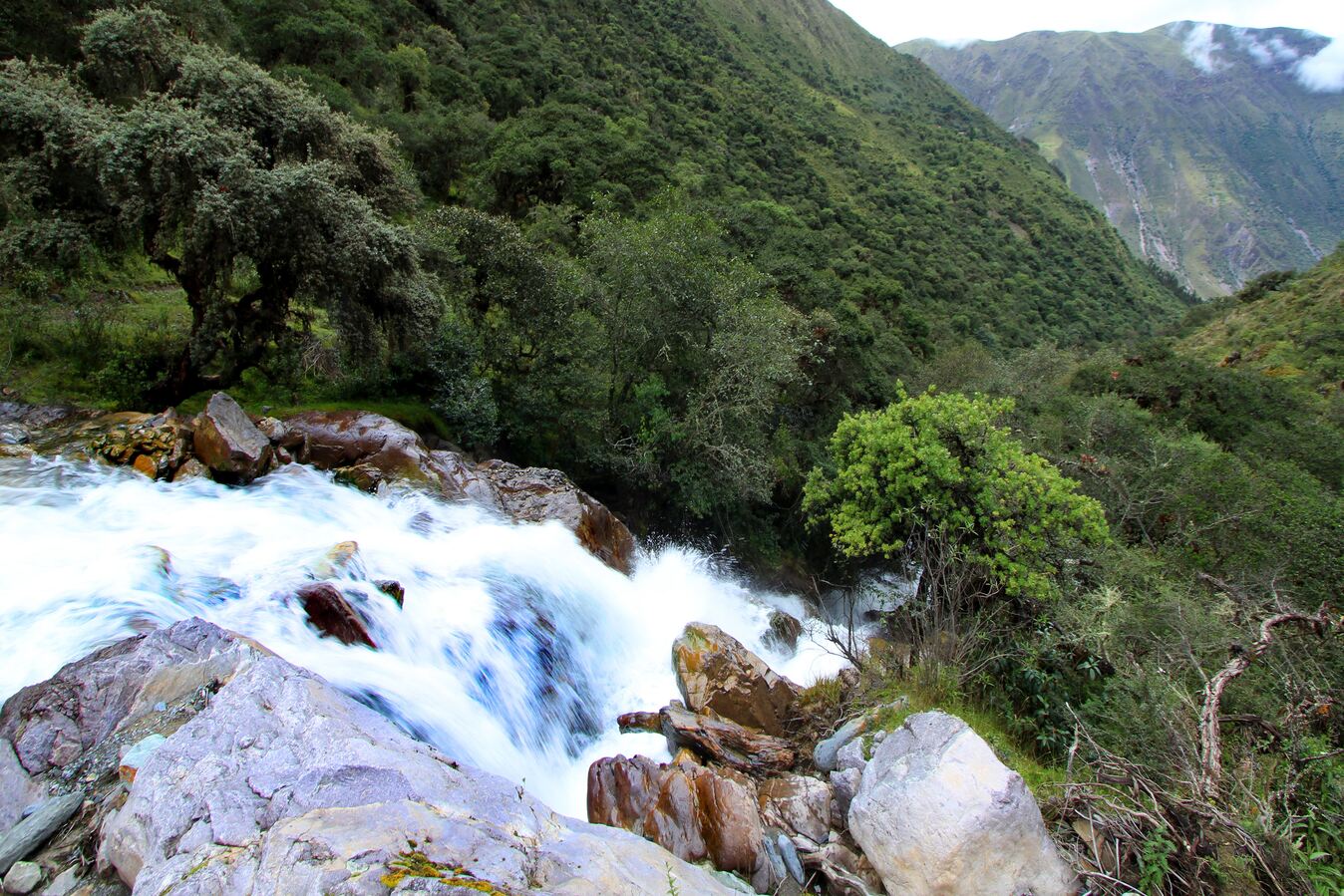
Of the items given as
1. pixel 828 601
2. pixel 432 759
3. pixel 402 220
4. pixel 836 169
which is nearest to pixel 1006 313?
pixel 836 169

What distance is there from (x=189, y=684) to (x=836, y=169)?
79791 mm

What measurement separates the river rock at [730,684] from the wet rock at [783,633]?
12.0 ft

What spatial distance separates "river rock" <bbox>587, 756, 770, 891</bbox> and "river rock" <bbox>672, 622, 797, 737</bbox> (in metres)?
2.15

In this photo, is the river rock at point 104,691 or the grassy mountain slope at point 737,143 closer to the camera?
the river rock at point 104,691

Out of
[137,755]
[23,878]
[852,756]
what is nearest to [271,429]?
[137,755]

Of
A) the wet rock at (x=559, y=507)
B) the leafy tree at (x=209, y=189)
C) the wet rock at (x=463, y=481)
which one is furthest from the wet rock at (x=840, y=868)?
the leafy tree at (x=209, y=189)

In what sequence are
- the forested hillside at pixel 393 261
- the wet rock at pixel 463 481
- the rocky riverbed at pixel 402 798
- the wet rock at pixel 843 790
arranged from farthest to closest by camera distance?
the wet rock at pixel 463 481
the forested hillside at pixel 393 261
the wet rock at pixel 843 790
the rocky riverbed at pixel 402 798

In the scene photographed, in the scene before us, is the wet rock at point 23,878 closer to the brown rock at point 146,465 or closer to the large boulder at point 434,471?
the brown rock at point 146,465

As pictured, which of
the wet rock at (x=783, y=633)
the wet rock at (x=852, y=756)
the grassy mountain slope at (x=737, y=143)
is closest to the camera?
the wet rock at (x=852, y=756)

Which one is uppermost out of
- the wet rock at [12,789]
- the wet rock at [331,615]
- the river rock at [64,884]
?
the river rock at [64,884]

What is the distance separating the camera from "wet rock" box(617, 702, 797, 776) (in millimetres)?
8656

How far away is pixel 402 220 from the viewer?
22125 mm

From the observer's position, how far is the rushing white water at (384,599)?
22.7 feet

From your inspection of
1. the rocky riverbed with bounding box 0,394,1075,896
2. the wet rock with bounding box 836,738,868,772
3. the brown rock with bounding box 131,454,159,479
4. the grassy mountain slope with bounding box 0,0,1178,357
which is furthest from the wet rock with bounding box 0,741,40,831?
the grassy mountain slope with bounding box 0,0,1178,357
